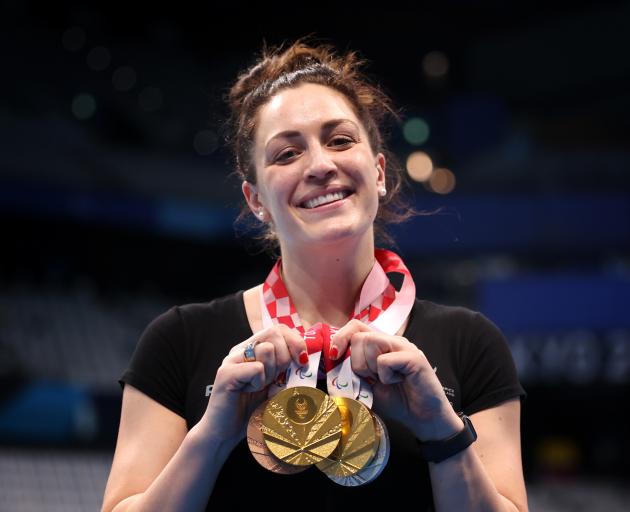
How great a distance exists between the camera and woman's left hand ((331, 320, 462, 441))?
136 centimetres

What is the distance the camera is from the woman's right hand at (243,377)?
1374 mm

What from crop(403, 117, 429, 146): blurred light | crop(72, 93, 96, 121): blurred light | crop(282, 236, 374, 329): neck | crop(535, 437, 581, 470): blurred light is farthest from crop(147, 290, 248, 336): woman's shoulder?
crop(72, 93, 96, 121): blurred light

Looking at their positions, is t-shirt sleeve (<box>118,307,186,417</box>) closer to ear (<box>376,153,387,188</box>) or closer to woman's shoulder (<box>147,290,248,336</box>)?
woman's shoulder (<box>147,290,248,336</box>)

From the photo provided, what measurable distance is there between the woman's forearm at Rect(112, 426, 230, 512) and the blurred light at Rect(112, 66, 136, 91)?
428 inches

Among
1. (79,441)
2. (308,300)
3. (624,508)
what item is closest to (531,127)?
(624,508)

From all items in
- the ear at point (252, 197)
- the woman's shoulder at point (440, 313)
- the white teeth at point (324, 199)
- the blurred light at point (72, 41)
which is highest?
the blurred light at point (72, 41)

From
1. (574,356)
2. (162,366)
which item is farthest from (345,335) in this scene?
(574,356)

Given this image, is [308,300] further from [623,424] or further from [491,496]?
[623,424]

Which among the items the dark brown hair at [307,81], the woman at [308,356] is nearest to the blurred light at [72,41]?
the dark brown hair at [307,81]

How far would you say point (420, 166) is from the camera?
10219 millimetres

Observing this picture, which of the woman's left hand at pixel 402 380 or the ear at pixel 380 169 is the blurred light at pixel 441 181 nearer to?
the ear at pixel 380 169

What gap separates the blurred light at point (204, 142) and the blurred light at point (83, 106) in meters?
1.51

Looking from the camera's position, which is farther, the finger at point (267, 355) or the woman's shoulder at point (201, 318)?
the woman's shoulder at point (201, 318)

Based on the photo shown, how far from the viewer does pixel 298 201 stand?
162cm
